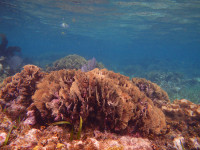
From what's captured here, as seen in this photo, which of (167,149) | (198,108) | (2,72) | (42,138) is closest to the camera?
(42,138)

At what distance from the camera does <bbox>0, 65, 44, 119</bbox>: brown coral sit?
4172mm

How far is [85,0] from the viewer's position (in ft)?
63.9

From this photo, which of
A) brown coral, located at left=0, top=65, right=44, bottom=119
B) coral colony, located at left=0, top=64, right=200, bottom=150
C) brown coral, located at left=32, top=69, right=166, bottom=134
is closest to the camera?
coral colony, located at left=0, top=64, right=200, bottom=150

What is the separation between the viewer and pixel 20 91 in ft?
14.9

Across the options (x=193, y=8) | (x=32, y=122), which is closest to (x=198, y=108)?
(x=32, y=122)

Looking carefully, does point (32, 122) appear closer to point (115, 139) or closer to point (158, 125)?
point (115, 139)

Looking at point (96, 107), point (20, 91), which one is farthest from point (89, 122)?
point (20, 91)

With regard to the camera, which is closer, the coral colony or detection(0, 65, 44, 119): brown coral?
the coral colony

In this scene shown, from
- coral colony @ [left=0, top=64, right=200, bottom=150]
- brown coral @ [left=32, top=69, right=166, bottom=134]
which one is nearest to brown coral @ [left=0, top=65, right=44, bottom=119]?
coral colony @ [left=0, top=64, right=200, bottom=150]

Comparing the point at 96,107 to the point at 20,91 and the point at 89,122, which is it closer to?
the point at 89,122

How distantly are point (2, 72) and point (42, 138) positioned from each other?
54.3 feet

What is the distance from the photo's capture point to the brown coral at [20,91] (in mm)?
4172

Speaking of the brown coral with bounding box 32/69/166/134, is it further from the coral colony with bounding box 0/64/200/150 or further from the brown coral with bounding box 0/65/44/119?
the brown coral with bounding box 0/65/44/119

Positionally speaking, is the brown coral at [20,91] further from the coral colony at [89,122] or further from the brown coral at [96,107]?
the brown coral at [96,107]
